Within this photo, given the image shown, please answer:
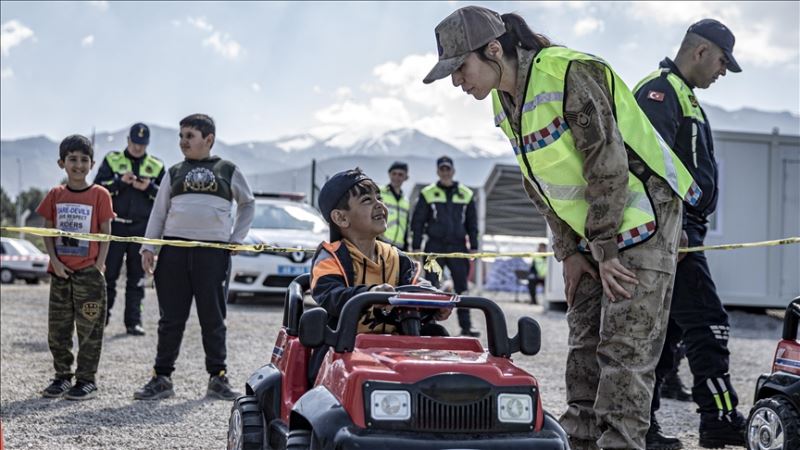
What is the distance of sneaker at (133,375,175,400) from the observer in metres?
6.42

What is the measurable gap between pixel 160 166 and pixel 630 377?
306 inches

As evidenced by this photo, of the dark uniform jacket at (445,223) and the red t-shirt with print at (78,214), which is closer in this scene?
the red t-shirt with print at (78,214)

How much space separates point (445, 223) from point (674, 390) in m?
4.53

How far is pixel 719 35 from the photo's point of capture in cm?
505

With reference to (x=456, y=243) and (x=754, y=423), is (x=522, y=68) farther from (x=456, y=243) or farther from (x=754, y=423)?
(x=456, y=243)

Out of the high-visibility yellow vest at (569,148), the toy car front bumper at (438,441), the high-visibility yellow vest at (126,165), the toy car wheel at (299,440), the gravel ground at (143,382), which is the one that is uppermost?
the high-visibility yellow vest at (126,165)

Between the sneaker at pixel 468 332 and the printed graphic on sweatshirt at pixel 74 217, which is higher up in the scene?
the printed graphic on sweatshirt at pixel 74 217

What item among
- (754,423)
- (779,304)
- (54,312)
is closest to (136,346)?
(54,312)

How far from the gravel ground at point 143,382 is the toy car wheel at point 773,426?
2.28ft

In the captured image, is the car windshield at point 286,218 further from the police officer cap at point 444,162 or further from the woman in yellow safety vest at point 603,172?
the woman in yellow safety vest at point 603,172

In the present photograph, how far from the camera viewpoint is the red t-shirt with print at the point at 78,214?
6590 millimetres

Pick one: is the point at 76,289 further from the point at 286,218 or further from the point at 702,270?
the point at 286,218

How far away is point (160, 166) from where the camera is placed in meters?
10.4

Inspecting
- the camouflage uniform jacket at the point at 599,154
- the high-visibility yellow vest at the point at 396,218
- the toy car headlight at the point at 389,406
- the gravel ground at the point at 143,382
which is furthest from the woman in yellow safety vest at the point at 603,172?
the high-visibility yellow vest at the point at 396,218
